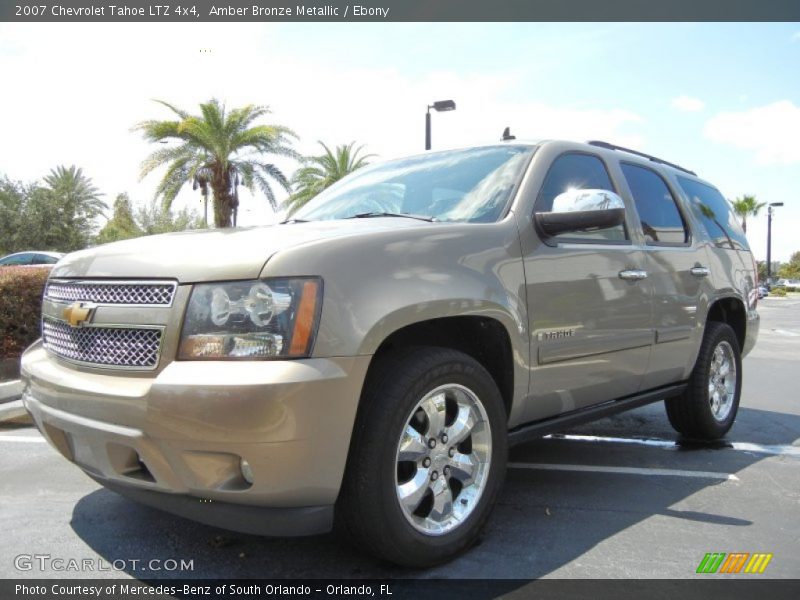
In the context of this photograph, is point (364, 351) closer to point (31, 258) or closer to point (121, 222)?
point (31, 258)

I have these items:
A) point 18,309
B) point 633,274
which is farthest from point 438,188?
point 18,309

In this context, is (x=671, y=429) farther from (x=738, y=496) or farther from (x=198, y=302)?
(x=198, y=302)

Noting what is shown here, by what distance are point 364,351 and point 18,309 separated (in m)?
7.25

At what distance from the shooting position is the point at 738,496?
362 centimetres

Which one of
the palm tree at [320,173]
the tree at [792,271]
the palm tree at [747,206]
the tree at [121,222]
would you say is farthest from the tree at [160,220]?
the tree at [792,271]

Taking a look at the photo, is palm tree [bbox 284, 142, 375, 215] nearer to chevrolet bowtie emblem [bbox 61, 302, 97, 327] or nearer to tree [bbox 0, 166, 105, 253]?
tree [bbox 0, 166, 105, 253]

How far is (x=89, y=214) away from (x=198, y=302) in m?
41.2

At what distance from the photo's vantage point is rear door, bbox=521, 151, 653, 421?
315 centimetres

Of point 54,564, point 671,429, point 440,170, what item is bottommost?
point 671,429

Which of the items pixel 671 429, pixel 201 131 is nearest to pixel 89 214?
pixel 201 131

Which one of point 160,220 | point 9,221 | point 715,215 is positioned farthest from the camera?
point 160,220

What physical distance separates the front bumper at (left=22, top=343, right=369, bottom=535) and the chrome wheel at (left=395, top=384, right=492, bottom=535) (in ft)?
1.16

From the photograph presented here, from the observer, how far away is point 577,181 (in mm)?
3701

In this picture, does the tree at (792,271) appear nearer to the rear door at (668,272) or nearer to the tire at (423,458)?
the rear door at (668,272)
